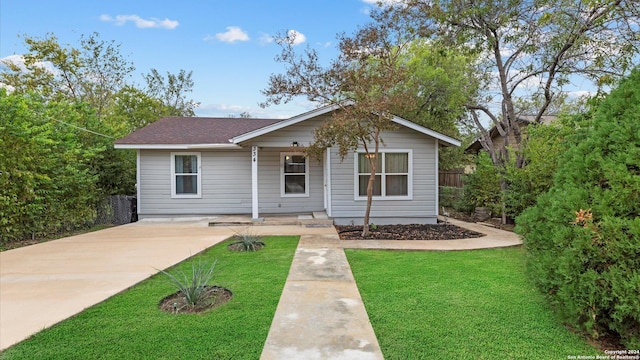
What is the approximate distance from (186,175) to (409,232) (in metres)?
7.44

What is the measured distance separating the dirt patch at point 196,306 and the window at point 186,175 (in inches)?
304

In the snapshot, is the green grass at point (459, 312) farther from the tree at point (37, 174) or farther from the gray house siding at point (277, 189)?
the tree at point (37, 174)

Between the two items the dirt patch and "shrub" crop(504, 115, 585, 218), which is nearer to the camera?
the dirt patch

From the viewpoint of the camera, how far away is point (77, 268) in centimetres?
548

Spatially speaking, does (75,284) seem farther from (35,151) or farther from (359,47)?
(359,47)

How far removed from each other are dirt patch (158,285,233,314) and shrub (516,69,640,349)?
329 cm

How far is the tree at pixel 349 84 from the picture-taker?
24.6 feet

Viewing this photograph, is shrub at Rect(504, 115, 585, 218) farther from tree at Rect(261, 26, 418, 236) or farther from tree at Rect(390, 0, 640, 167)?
tree at Rect(261, 26, 418, 236)

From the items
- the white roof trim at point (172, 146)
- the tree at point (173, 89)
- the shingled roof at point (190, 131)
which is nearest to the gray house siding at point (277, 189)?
the white roof trim at point (172, 146)

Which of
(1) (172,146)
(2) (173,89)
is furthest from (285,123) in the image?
(2) (173,89)

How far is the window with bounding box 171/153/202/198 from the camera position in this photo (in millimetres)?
11328

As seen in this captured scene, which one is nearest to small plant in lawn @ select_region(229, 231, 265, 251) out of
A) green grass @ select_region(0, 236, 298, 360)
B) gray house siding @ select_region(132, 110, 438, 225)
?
green grass @ select_region(0, 236, 298, 360)

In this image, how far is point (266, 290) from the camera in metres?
4.25

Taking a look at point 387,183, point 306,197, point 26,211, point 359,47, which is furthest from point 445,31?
point 26,211
